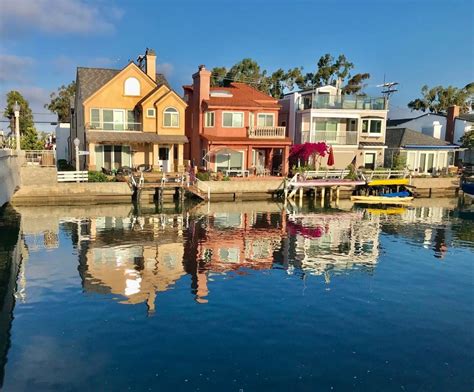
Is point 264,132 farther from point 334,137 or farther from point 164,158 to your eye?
point 164,158

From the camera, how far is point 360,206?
4150cm

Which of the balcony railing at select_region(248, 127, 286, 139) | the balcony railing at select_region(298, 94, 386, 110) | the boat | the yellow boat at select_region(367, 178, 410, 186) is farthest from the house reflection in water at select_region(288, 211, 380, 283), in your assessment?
the balcony railing at select_region(298, 94, 386, 110)

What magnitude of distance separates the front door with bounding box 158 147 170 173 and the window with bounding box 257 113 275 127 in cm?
978

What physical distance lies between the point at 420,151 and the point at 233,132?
23988mm

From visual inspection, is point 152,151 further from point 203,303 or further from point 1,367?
A: point 1,367

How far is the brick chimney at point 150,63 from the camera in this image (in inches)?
1847

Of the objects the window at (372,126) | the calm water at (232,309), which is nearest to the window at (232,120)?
the window at (372,126)

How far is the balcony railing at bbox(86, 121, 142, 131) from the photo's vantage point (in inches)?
1702

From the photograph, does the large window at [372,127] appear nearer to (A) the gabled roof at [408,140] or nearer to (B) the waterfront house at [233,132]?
(A) the gabled roof at [408,140]

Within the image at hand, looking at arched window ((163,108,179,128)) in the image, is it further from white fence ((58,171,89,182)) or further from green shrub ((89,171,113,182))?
white fence ((58,171,89,182))

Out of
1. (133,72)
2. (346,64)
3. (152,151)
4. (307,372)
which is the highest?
(346,64)

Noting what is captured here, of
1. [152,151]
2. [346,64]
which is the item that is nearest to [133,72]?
[152,151]

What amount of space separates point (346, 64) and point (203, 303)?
68.8 metres

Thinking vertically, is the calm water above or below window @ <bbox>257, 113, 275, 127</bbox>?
below
